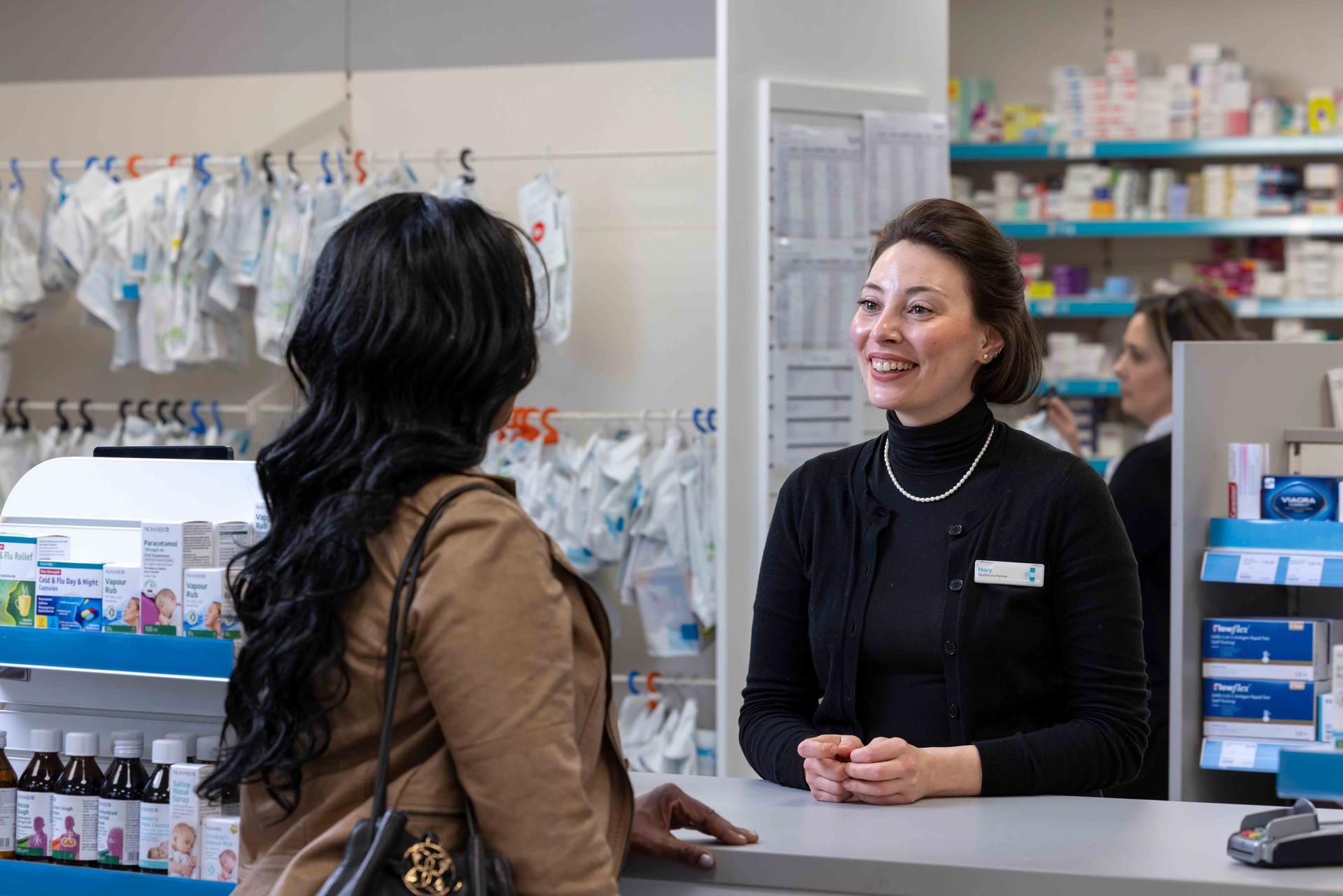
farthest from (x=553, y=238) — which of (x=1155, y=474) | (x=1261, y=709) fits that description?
(x=1261, y=709)

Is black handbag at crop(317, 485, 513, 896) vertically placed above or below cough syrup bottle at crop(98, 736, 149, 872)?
above

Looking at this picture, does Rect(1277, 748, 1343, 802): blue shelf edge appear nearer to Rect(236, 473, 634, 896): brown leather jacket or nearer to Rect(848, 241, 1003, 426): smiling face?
Rect(236, 473, 634, 896): brown leather jacket

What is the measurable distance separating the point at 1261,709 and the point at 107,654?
6.91 ft

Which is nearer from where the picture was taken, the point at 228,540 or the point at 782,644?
the point at 228,540

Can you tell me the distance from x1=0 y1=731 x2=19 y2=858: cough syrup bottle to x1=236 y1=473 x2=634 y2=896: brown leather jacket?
0.76 metres

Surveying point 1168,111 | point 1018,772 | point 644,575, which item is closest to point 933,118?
point 644,575

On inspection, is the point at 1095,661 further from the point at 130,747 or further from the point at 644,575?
the point at 644,575

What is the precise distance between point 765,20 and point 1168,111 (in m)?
2.70

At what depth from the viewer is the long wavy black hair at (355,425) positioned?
1.24m

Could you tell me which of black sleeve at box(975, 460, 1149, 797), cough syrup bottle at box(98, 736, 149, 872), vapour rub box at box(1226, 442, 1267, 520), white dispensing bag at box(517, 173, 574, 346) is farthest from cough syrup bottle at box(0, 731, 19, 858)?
white dispensing bag at box(517, 173, 574, 346)

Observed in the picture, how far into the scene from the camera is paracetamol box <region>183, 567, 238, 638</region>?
1796mm

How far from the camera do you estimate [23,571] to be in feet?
6.38

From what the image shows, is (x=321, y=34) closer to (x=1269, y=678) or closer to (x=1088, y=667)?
(x=1269, y=678)

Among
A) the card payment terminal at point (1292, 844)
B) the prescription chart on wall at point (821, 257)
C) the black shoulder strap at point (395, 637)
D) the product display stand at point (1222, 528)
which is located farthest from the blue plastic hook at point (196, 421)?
→ the card payment terminal at point (1292, 844)
